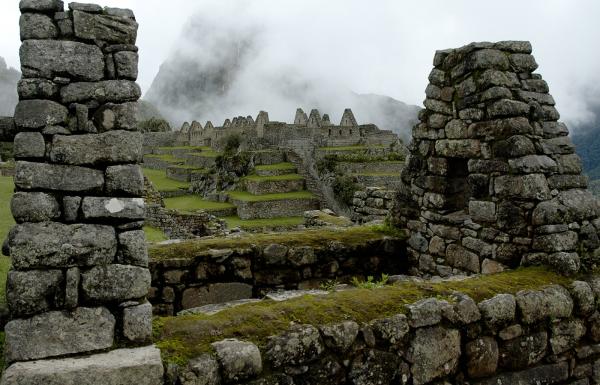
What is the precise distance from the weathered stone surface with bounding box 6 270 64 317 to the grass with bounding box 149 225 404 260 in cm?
267

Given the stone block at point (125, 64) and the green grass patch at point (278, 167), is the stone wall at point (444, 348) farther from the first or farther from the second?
the green grass patch at point (278, 167)

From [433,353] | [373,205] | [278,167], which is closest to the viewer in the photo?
[433,353]

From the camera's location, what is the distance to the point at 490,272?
6035 millimetres

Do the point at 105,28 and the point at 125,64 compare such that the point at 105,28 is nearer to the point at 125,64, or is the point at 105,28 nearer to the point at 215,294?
the point at 125,64

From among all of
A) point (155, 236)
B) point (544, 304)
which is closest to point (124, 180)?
point (544, 304)

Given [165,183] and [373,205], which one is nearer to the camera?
[373,205]

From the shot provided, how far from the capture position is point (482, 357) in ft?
15.0

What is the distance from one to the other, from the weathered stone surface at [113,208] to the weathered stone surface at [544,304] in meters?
3.38

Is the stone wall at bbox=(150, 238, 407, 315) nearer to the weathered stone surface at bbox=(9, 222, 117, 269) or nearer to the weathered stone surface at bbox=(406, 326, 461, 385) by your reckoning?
the weathered stone surface at bbox=(9, 222, 117, 269)

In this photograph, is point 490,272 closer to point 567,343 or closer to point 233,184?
point 567,343

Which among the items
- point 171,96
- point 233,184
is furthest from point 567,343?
point 171,96

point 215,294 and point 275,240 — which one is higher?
point 275,240

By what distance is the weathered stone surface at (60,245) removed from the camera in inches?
134

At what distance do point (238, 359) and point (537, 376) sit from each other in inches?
117
